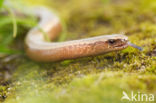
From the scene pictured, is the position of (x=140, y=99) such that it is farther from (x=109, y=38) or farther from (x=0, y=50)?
(x=0, y=50)

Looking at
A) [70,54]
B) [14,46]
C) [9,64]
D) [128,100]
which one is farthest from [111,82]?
[14,46]

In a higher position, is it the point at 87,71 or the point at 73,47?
the point at 73,47

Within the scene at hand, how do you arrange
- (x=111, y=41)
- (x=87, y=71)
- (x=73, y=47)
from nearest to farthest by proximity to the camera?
(x=87, y=71)
(x=111, y=41)
(x=73, y=47)

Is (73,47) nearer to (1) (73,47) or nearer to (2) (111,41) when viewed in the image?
(1) (73,47)

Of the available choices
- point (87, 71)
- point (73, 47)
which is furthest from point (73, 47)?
point (87, 71)

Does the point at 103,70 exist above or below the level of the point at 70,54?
below

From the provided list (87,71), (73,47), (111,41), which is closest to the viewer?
(87,71)

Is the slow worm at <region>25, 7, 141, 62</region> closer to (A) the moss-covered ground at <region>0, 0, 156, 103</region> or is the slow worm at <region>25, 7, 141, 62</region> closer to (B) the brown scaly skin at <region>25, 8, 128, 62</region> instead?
(B) the brown scaly skin at <region>25, 8, 128, 62</region>

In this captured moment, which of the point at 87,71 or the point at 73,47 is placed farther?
the point at 73,47

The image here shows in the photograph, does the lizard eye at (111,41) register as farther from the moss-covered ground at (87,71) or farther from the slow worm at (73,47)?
the moss-covered ground at (87,71)
